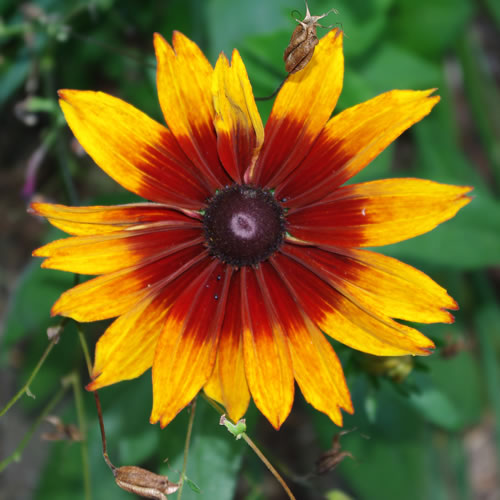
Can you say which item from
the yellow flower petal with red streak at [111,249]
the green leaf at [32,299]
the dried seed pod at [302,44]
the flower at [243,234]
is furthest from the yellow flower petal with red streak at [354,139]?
the green leaf at [32,299]

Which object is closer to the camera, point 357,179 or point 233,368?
point 233,368

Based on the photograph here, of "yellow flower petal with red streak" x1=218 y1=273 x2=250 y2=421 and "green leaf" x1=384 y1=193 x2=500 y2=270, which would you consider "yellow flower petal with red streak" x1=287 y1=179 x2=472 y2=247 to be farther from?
"green leaf" x1=384 y1=193 x2=500 y2=270

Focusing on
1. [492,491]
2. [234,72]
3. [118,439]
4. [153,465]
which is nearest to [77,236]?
[234,72]

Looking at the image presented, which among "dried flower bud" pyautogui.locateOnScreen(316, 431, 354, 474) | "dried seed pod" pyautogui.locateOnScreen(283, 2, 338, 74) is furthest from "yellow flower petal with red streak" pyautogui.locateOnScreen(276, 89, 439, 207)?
"dried flower bud" pyautogui.locateOnScreen(316, 431, 354, 474)

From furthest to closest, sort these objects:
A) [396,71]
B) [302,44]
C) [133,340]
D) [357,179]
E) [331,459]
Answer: [396,71]
[357,179]
[331,459]
[133,340]
[302,44]

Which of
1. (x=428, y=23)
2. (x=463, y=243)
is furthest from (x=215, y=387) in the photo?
(x=428, y=23)

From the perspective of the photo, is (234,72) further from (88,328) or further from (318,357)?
(88,328)

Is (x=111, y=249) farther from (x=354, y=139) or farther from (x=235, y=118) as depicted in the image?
(x=354, y=139)
